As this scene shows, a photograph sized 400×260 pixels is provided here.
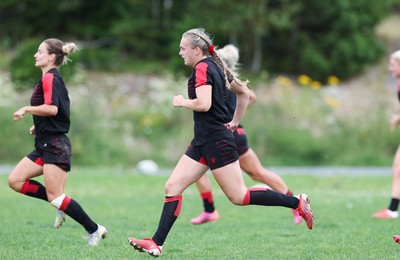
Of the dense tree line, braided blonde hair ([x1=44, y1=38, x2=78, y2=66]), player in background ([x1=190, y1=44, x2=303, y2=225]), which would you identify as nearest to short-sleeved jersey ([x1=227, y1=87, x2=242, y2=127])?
player in background ([x1=190, y1=44, x2=303, y2=225])

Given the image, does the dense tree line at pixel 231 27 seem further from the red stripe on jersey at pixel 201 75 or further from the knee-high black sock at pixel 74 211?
the red stripe on jersey at pixel 201 75

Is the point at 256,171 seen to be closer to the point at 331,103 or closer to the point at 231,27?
the point at 331,103

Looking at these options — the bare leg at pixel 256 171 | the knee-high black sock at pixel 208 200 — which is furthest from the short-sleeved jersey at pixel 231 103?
the knee-high black sock at pixel 208 200

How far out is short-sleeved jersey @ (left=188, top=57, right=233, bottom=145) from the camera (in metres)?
6.88

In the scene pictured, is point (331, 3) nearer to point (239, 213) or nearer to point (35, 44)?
point (35, 44)

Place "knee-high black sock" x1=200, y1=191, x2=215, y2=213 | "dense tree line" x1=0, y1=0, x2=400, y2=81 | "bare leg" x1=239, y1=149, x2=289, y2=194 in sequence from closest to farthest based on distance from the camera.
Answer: "bare leg" x1=239, y1=149, x2=289, y2=194 → "knee-high black sock" x1=200, y1=191, x2=215, y2=213 → "dense tree line" x1=0, y1=0, x2=400, y2=81

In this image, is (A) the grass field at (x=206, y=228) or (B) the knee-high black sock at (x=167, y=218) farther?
(A) the grass field at (x=206, y=228)

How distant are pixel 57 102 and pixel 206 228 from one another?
2795 mm

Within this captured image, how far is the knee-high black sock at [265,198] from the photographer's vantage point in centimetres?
712

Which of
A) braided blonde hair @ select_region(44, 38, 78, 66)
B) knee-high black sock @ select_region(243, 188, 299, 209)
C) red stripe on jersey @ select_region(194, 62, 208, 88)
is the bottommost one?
knee-high black sock @ select_region(243, 188, 299, 209)

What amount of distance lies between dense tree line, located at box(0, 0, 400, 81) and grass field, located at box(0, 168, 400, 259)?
14593mm

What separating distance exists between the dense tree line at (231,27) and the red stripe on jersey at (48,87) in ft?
69.7

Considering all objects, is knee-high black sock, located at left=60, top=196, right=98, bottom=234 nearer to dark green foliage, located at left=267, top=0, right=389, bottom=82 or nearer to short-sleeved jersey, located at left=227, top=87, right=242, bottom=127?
short-sleeved jersey, located at left=227, top=87, right=242, bottom=127

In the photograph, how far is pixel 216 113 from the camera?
6.94 m
